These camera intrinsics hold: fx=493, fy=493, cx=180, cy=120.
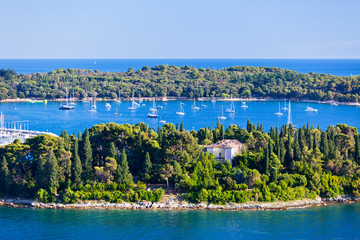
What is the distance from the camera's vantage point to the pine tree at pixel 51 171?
34.4 metres

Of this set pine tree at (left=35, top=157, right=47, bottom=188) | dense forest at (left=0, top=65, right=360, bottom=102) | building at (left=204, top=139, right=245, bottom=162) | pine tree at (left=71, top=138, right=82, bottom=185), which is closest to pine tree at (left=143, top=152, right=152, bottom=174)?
pine tree at (left=71, top=138, right=82, bottom=185)

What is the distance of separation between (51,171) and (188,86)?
83.5 meters

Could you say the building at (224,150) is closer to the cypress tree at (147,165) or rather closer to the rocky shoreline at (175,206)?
the cypress tree at (147,165)

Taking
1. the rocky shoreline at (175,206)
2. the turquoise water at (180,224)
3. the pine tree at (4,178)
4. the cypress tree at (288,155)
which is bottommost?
the turquoise water at (180,224)

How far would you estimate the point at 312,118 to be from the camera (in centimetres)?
8188

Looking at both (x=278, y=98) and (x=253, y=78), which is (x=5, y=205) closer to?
(x=278, y=98)

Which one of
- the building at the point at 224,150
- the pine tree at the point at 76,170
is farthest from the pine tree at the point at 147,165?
the building at the point at 224,150

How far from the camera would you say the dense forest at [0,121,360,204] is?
34.2 meters

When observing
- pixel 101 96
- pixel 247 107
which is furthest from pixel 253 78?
pixel 101 96

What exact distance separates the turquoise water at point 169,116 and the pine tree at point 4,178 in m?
32.7

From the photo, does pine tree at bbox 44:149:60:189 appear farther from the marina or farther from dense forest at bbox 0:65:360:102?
dense forest at bbox 0:65:360:102

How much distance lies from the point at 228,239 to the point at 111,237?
685cm

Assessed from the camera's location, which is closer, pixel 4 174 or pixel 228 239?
pixel 228 239

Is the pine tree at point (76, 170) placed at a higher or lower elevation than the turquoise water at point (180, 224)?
higher
